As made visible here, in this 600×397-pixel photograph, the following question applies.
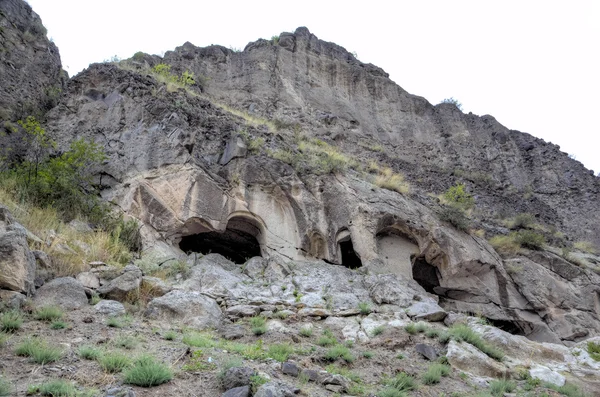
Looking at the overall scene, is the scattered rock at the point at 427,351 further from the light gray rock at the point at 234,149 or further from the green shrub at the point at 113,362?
the light gray rock at the point at 234,149

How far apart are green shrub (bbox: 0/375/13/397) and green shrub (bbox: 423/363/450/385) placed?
496cm

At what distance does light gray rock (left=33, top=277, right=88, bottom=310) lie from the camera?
23.1 ft

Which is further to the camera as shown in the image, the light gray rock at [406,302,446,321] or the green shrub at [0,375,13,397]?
the light gray rock at [406,302,446,321]

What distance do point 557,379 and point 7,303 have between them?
8.10m

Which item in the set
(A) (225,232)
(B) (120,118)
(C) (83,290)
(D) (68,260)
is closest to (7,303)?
(C) (83,290)

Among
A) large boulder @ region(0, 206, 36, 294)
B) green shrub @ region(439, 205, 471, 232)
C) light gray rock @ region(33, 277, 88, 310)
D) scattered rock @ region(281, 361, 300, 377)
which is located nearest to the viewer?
scattered rock @ region(281, 361, 300, 377)

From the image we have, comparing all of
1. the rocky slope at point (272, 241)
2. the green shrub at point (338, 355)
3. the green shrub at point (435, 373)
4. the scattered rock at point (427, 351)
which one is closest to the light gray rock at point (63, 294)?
the rocky slope at point (272, 241)

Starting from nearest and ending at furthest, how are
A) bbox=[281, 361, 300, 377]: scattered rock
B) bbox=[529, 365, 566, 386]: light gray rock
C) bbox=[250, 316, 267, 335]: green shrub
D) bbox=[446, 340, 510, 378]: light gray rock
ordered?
bbox=[281, 361, 300, 377]: scattered rock
bbox=[446, 340, 510, 378]: light gray rock
bbox=[529, 365, 566, 386]: light gray rock
bbox=[250, 316, 267, 335]: green shrub

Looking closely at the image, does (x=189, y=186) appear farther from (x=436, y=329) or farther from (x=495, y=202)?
(x=495, y=202)

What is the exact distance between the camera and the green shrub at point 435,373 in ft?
22.1

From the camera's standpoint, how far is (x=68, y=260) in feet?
27.1

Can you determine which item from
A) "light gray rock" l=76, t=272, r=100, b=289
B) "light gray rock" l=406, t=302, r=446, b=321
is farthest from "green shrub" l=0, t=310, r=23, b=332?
"light gray rock" l=406, t=302, r=446, b=321

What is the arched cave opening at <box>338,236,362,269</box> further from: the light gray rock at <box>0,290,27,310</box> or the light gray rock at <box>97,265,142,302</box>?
the light gray rock at <box>0,290,27,310</box>

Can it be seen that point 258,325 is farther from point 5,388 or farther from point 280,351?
point 5,388
